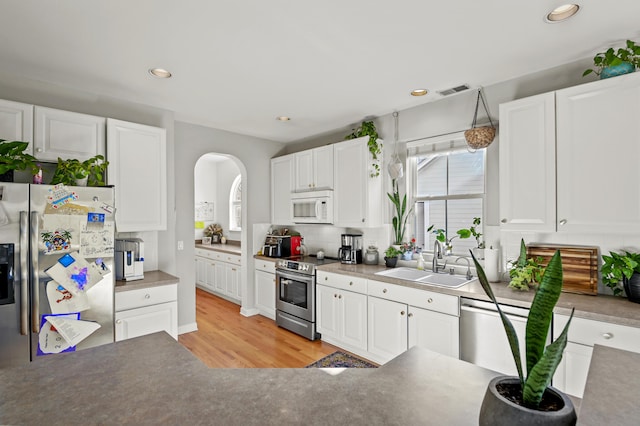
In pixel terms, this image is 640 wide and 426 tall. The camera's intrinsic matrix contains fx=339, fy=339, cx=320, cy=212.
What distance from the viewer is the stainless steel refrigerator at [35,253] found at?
2.11 metres

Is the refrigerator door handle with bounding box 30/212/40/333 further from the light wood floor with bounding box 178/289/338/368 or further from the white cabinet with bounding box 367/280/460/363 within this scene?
the white cabinet with bounding box 367/280/460/363

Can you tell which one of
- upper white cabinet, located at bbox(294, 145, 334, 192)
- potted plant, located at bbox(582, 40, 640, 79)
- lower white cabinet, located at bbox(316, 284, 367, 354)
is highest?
potted plant, located at bbox(582, 40, 640, 79)

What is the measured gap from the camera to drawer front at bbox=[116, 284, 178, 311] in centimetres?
279

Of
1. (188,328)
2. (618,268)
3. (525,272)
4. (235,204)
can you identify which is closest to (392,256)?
(525,272)

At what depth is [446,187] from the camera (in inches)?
136

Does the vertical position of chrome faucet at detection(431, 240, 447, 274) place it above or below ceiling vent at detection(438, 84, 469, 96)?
below

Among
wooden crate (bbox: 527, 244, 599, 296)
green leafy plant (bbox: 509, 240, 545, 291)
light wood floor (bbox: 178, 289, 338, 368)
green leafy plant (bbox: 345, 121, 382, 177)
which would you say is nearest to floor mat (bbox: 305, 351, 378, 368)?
light wood floor (bbox: 178, 289, 338, 368)

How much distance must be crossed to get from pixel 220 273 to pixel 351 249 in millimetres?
2641

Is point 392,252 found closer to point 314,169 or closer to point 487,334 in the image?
point 487,334

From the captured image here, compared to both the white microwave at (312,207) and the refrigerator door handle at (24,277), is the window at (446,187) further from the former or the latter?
the refrigerator door handle at (24,277)

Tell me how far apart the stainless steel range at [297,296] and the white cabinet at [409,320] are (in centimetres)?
79

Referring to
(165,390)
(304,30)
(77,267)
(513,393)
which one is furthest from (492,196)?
(77,267)

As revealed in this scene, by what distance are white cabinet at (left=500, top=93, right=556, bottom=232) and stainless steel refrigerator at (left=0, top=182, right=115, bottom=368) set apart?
3.06 metres

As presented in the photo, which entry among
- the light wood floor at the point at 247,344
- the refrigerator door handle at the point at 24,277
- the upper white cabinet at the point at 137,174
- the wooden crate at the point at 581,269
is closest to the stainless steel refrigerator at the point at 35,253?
the refrigerator door handle at the point at 24,277
